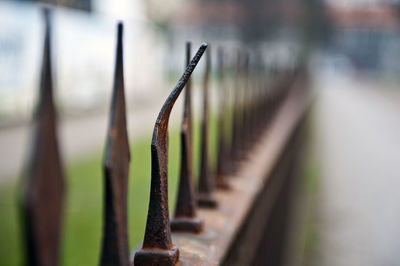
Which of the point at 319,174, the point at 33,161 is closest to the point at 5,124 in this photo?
the point at 319,174

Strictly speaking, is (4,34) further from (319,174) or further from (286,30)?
(286,30)

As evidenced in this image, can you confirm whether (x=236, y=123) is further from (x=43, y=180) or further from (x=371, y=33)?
(x=371, y=33)

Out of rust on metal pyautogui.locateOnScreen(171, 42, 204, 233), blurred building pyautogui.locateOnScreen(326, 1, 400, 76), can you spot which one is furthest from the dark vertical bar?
blurred building pyautogui.locateOnScreen(326, 1, 400, 76)

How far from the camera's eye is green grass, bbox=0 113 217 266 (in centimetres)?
321

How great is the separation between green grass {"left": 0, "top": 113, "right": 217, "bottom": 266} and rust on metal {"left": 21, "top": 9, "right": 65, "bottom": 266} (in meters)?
1.66

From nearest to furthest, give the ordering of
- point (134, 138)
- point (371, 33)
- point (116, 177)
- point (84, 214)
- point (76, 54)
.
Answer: point (116, 177)
point (84, 214)
point (134, 138)
point (76, 54)
point (371, 33)

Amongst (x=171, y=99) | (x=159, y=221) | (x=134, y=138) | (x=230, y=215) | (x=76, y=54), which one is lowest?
(x=134, y=138)

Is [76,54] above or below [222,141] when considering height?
above

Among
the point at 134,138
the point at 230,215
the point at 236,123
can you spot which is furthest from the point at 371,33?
the point at 230,215

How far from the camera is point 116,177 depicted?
2.40ft

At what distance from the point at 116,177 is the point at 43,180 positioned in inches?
4.6

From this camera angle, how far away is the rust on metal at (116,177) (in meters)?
0.71

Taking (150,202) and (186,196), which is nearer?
(150,202)

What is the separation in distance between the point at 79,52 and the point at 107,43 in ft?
3.47
